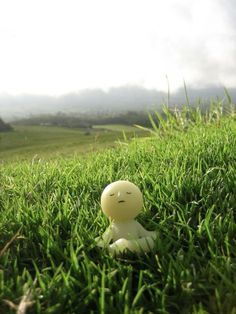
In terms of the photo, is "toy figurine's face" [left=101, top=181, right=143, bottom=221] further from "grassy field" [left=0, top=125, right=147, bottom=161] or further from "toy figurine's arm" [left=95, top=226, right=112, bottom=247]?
"grassy field" [left=0, top=125, right=147, bottom=161]

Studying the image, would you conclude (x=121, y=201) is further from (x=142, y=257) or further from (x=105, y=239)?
(x=142, y=257)

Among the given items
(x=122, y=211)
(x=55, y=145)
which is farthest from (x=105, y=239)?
(x=55, y=145)

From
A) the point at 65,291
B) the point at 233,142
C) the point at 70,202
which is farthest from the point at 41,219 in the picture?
the point at 233,142

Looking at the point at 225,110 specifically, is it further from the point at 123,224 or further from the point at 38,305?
the point at 38,305

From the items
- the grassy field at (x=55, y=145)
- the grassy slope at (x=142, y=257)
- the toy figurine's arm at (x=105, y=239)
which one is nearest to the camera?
the grassy slope at (x=142, y=257)

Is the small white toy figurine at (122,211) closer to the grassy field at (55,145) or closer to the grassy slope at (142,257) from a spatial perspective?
the grassy slope at (142,257)

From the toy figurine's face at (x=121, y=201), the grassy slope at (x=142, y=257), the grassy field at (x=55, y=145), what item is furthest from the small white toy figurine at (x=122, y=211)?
the grassy field at (x=55, y=145)
